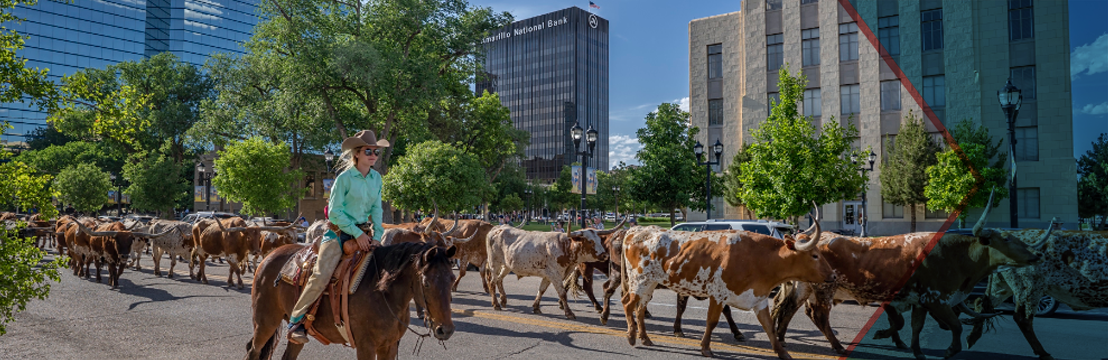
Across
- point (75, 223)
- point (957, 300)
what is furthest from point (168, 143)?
point (957, 300)

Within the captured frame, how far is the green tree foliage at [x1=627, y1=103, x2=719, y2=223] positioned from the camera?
3481 centimetres

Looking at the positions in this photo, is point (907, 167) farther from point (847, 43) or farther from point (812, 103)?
point (847, 43)

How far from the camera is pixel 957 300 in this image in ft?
25.3

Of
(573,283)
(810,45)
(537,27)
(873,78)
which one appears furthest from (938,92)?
(537,27)

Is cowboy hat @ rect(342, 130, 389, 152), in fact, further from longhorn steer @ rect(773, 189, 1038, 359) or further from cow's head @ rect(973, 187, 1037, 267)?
cow's head @ rect(973, 187, 1037, 267)

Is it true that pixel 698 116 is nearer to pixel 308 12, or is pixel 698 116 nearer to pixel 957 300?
pixel 308 12

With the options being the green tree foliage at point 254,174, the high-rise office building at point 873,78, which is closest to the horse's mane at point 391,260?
the high-rise office building at point 873,78

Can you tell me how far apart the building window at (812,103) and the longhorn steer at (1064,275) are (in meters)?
30.7

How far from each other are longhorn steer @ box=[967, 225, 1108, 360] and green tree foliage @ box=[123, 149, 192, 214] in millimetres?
55373

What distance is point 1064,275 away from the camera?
7.86m

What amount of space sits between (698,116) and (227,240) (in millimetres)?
32320

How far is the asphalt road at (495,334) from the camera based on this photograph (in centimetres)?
789

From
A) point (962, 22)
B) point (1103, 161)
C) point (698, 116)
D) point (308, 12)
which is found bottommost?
point (1103, 161)

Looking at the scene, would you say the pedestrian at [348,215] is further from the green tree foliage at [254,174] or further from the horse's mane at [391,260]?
the green tree foliage at [254,174]
